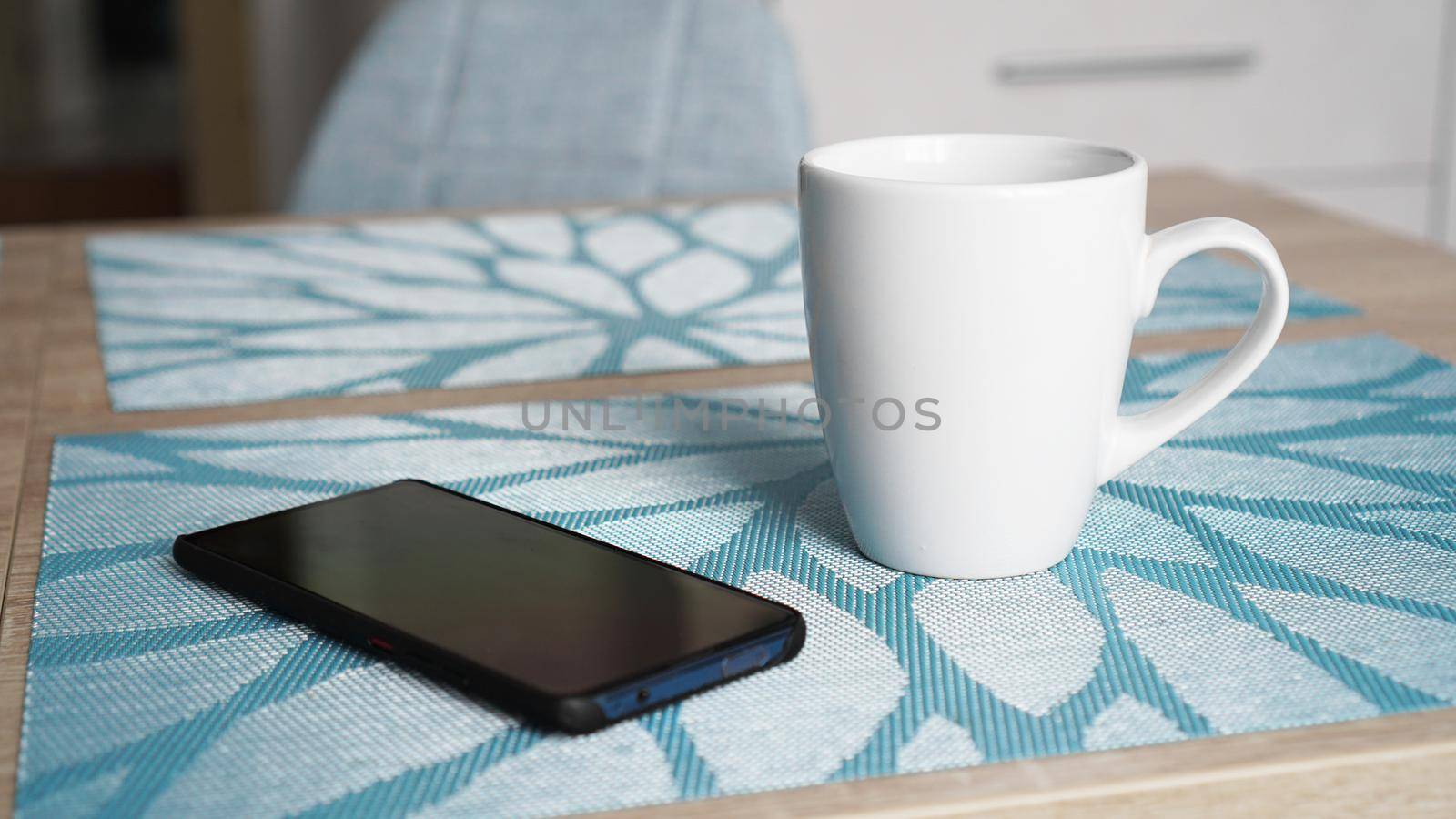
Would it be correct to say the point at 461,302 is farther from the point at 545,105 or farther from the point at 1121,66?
the point at 1121,66

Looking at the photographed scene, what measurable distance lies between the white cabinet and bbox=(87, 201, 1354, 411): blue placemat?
1.21m

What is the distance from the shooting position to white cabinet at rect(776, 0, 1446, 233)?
2174 mm

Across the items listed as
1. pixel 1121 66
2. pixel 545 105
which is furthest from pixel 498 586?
pixel 1121 66

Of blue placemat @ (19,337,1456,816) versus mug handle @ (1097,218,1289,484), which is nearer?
blue placemat @ (19,337,1456,816)

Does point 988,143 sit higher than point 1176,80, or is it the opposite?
point 988,143

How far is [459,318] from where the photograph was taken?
772 millimetres

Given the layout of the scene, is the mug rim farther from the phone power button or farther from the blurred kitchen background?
the blurred kitchen background

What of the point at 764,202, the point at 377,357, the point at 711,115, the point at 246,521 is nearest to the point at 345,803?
the point at 246,521

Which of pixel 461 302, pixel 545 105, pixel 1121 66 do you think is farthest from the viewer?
pixel 1121 66

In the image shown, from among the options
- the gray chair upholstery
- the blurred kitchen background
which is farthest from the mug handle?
the blurred kitchen background

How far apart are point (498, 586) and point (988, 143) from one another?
0.23 m

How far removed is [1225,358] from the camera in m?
0.45

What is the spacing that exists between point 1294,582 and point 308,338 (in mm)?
517

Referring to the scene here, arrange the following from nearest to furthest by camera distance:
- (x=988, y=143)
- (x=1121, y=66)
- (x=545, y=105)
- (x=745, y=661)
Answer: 1. (x=745, y=661)
2. (x=988, y=143)
3. (x=545, y=105)
4. (x=1121, y=66)
